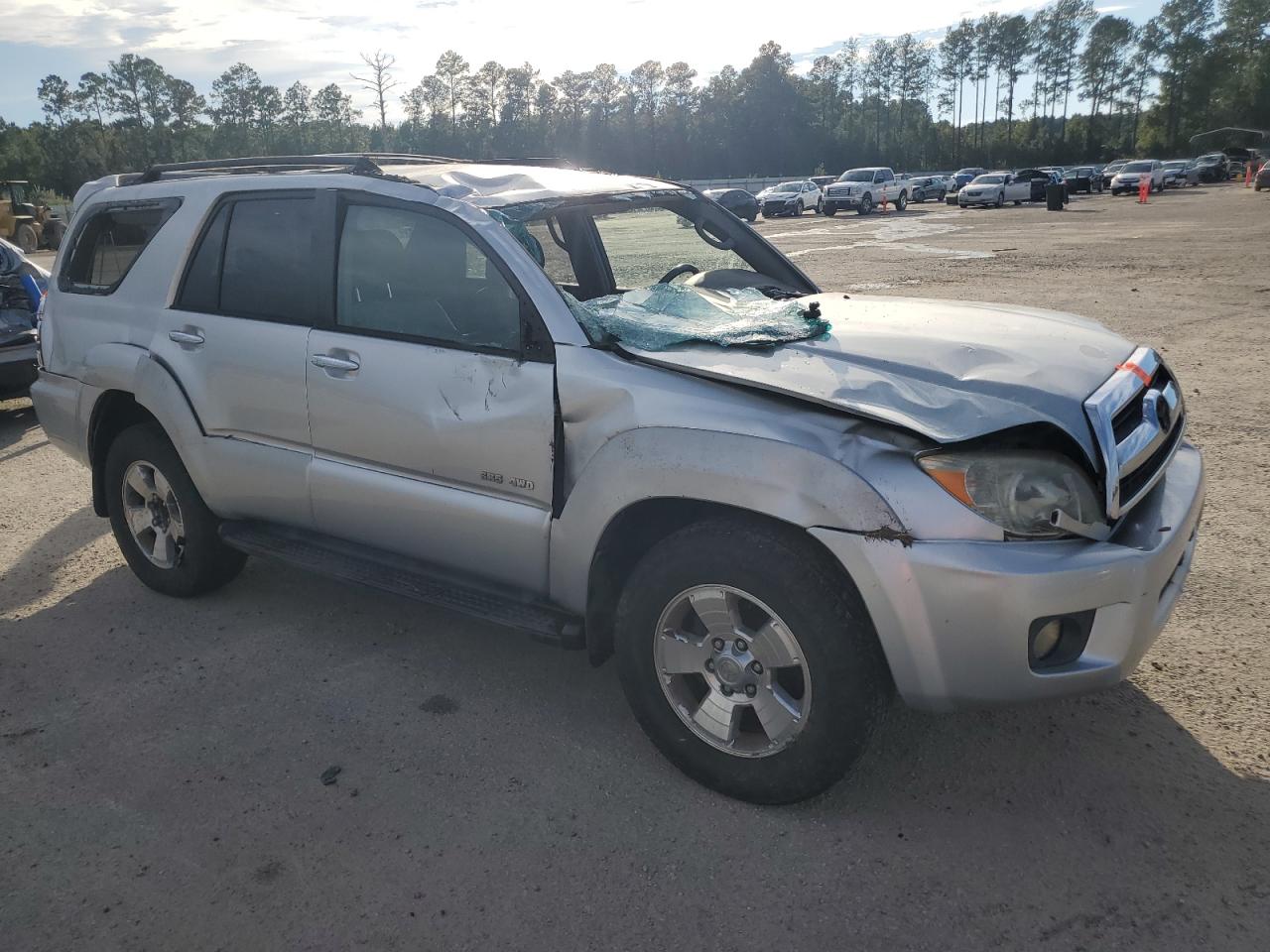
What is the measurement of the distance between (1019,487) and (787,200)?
41518 millimetres

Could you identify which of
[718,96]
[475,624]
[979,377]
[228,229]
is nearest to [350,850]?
[475,624]

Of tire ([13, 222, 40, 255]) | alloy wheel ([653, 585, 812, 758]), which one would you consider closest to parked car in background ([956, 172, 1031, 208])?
tire ([13, 222, 40, 255])

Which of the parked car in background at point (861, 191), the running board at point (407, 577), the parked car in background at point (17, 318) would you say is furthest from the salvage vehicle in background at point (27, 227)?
the running board at point (407, 577)

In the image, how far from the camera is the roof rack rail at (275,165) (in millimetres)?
3910

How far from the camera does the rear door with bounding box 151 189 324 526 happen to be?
393cm

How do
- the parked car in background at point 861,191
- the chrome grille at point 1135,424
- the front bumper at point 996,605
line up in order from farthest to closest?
the parked car in background at point 861,191 < the chrome grille at point 1135,424 < the front bumper at point 996,605

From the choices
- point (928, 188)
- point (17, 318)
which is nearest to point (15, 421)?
point (17, 318)

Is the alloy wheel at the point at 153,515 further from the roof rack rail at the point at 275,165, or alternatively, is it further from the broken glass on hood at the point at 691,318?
the broken glass on hood at the point at 691,318

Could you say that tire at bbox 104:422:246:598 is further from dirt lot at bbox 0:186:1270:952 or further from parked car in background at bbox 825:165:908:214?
parked car in background at bbox 825:165:908:214

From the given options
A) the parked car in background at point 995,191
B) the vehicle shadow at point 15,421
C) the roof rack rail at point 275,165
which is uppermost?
the parked car in background at point 995,191

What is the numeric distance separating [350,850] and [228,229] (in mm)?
2631

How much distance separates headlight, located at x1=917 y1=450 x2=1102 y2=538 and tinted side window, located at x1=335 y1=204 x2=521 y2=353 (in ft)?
4.73

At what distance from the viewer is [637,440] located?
119 inches

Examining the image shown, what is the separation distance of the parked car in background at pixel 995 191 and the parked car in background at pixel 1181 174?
51.5 feet
